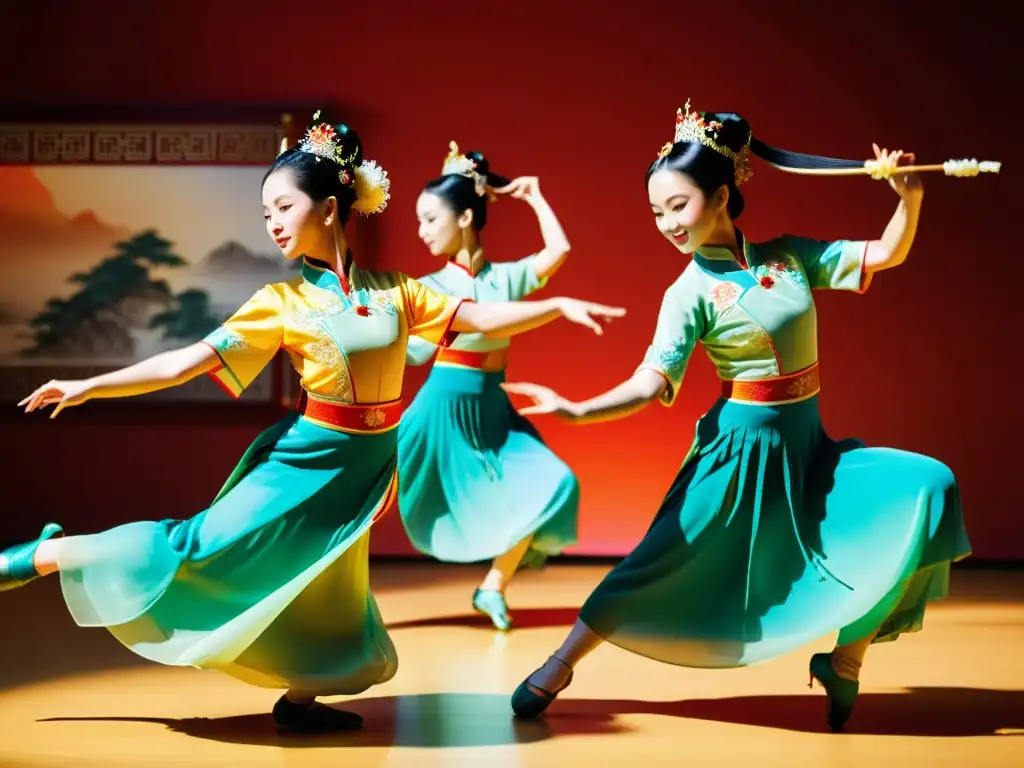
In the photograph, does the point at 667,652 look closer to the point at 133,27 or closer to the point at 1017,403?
the point at 1017,403

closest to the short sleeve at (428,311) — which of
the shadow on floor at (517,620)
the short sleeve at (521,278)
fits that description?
the short sleeve at (521,278)

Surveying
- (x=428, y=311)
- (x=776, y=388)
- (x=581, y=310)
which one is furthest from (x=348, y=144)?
(x=776, y=388)

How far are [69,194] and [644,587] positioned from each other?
3181mm

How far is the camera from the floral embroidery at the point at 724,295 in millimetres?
2803

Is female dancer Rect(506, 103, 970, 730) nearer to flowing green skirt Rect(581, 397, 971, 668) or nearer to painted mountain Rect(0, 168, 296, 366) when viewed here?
flowing green skirt Rect(581, 397, 971, 668)

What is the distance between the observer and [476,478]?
3918 mm

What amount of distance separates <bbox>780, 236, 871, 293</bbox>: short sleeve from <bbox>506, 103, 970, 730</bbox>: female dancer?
0.02 metres

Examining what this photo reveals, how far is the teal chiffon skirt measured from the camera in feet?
12.6

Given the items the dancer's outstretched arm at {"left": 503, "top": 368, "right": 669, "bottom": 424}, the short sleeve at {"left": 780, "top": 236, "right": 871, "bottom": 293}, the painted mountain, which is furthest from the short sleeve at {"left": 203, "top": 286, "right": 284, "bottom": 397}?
the painted mountain

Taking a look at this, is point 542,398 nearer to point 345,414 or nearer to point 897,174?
point 345,414

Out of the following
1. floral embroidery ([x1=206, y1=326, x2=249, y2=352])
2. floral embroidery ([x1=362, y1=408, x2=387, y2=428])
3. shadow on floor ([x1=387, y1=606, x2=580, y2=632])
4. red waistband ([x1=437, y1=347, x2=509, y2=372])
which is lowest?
shadow on floor ([x1=387, y1=606, x2=580, y2=632])

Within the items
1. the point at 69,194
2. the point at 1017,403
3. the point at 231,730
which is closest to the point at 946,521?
the point at 231,730

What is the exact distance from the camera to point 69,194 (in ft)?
16.5

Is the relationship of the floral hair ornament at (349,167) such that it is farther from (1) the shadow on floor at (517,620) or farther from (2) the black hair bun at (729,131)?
(1) the shadow on floor at (517,620)
